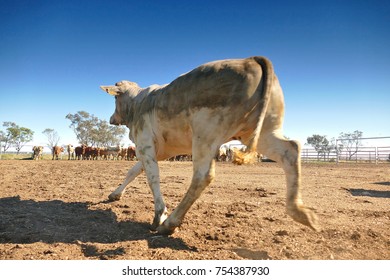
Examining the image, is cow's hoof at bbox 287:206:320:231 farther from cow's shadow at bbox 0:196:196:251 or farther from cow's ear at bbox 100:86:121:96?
cow's ear at bbox 100:86:121:96

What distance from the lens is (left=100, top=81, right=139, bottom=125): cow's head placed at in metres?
5.35

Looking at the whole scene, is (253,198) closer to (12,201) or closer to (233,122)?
(233,122)

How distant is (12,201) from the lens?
17.0 feet

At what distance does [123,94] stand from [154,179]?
86.8 inches

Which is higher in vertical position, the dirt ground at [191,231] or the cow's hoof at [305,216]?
the cow's hoof at [305,216]

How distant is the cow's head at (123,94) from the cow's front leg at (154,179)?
151cm

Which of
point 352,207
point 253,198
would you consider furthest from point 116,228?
point 352,207

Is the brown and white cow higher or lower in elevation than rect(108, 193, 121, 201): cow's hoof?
higher

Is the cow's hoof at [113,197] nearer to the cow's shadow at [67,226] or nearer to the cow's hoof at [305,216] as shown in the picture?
the cow's shadow at [67,226]

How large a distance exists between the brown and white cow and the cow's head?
67.7 inches

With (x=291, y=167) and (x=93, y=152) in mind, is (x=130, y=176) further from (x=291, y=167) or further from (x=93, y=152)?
(x=93, y=152)

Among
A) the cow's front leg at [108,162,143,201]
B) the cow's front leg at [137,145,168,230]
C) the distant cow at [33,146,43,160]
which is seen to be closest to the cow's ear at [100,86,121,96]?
the cow's front leg at [108,162,143,201]

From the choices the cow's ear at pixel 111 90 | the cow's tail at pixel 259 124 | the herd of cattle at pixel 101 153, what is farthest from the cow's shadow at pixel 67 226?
the herd of cattle at pixel 101 153

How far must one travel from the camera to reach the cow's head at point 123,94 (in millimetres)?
5348
